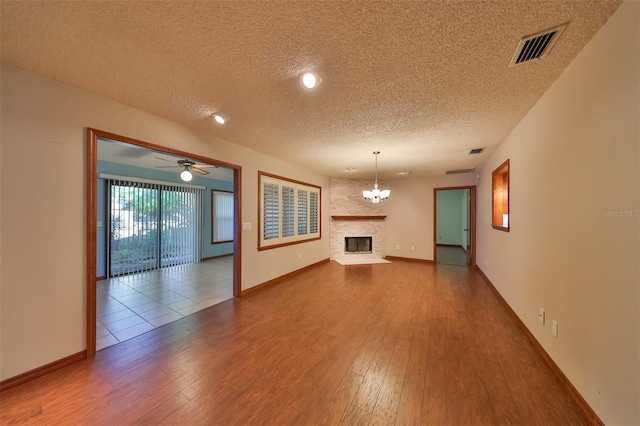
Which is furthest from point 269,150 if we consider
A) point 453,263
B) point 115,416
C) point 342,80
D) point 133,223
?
point 453,263

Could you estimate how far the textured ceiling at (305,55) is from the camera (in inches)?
49.4

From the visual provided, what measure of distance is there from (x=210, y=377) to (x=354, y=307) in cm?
202

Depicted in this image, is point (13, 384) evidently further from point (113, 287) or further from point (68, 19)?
point (113, 287)

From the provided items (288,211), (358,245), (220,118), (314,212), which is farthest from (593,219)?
(358,245)

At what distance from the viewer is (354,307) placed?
329cm

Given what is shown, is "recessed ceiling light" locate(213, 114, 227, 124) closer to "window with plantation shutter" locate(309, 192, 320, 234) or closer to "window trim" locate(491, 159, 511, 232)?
"window with plantation shutter" locate(309, 192, 320, 234)

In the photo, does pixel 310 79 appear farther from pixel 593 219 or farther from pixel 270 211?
pixel 270 211

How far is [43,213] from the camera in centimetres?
188

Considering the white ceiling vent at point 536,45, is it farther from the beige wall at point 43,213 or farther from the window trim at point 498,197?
the beige wall at point 43,213

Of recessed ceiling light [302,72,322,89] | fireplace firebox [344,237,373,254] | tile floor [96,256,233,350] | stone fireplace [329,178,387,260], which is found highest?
recessed ceiling light [302,72,322,89]

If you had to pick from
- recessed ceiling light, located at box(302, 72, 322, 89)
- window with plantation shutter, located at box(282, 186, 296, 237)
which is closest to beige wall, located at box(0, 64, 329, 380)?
recessed ceiling light, located at box(302, 72, 322, 89)

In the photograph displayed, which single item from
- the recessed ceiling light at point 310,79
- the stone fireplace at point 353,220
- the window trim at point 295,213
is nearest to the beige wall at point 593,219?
the recessed ceiling light at point 310,79

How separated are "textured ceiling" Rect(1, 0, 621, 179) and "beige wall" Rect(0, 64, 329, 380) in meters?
0.21

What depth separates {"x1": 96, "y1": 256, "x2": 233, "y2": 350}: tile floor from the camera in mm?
2709
